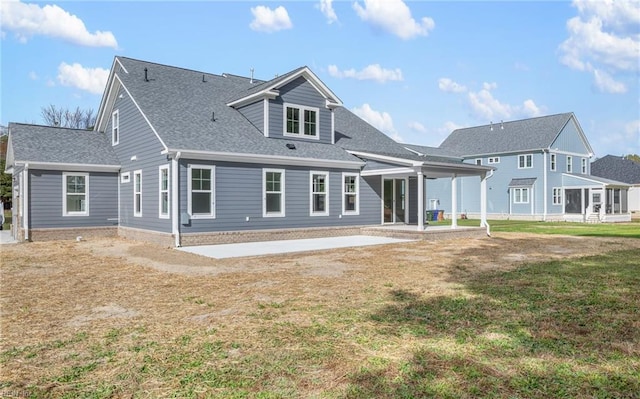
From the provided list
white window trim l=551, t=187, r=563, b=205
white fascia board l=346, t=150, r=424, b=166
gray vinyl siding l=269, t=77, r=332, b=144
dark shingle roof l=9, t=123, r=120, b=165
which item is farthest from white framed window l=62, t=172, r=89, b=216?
white window trim l=551, t=187, r=563, b=205

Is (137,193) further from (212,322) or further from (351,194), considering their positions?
(212,322)

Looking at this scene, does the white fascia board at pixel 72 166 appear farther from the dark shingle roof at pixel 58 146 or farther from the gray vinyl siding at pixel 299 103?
the gray vinyl siding at pixel 299 103

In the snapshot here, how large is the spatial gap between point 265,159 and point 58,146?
30.4ft

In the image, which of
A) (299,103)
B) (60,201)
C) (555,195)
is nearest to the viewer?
(60,201)

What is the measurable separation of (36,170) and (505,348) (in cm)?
1799

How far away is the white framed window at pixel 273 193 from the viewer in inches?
640

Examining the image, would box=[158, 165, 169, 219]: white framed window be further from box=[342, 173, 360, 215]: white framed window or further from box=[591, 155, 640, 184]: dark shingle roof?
box=[591, 155, 640, 184]: dark shingle roof

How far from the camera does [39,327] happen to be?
5.31 meters

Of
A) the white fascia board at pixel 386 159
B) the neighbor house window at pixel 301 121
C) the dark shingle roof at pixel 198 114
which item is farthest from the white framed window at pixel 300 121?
the white fascia board at pixel 386 159

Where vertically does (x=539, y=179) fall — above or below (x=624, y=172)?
below

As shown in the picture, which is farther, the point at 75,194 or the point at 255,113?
the point at 255,113

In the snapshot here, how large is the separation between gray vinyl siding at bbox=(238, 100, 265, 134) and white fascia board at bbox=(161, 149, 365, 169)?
2.14m

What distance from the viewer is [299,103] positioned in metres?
18.5

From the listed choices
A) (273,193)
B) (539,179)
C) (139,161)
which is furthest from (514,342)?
(539,179)
